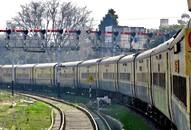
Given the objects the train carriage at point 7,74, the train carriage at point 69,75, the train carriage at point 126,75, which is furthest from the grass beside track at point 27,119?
the train carriage at point 7,74

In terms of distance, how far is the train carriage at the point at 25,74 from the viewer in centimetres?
7100

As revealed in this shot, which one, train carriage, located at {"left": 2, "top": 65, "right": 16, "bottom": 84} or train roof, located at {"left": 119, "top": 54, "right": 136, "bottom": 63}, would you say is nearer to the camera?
train roof, located at {"left": 119, "top": 54, "right": 136, "bottom": 63}

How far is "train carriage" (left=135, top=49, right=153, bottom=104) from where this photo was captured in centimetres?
2530

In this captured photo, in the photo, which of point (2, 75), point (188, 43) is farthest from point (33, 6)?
point (188, 43)

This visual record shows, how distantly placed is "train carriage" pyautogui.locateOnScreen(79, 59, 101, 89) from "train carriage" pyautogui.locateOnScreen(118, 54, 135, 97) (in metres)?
7.38

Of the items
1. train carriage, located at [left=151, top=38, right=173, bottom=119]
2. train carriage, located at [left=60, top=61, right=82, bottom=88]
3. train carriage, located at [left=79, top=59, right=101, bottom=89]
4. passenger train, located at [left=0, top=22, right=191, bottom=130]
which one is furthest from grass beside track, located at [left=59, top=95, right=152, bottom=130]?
train carriage, located at [left=60, top=61, right=82, bottom=88]

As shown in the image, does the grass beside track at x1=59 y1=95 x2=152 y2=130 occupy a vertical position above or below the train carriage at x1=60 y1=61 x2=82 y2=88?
below

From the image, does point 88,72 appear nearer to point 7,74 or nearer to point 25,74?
point 25,74

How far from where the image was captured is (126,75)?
3619cm

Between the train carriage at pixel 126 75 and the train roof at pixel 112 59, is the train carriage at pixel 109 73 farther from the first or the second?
the train carriage at pixel 126 75

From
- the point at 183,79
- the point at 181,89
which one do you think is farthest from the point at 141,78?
the point at 183,79

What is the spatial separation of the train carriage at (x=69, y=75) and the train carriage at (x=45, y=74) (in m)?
2.50

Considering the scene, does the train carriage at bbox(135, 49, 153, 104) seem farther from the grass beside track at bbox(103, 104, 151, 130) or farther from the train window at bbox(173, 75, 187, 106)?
the train window at bbox(173, 75, 187, 106)

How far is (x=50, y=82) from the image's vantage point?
65.4 metres
